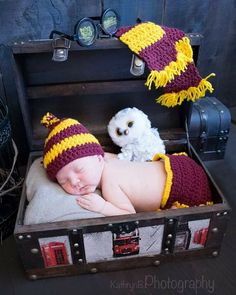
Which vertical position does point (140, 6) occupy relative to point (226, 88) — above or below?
above

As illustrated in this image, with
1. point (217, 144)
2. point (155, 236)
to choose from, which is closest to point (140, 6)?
point (217, 144)

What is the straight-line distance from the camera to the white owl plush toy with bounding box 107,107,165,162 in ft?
3.31

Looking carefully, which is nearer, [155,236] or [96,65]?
[155,236]

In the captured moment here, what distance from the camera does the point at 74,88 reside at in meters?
0.96

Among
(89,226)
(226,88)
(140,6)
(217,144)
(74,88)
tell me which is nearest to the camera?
(89,226)

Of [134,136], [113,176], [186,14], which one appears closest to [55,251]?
[113,176]

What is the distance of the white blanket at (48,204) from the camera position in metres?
0.76

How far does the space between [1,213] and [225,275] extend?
708 mm

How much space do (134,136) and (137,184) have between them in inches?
8.2

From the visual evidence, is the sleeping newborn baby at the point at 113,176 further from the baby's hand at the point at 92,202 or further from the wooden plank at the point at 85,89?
the wooden plank at the point at 85,89

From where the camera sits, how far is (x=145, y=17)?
113 centimetres

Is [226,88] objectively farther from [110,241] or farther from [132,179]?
[110,241]

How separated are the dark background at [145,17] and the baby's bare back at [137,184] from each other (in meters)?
0.54

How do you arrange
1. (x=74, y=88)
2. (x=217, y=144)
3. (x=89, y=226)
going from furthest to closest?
(x=217, y=144) → (x=74, y=88) → (x=89, y=226)
